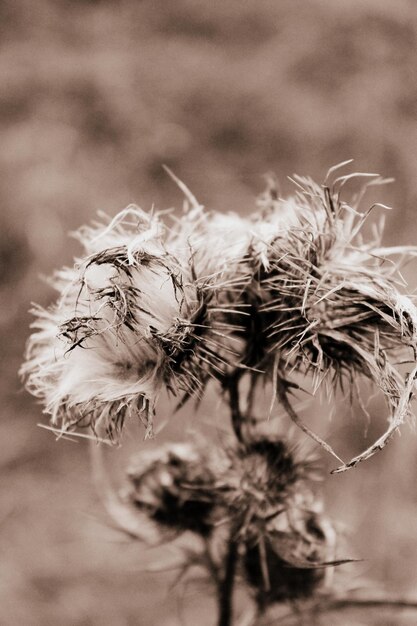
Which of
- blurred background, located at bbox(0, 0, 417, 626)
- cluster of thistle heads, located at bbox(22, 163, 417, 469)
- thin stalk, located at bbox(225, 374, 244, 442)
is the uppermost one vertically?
blurred background, located at bbox(0, 0, 417, 626)

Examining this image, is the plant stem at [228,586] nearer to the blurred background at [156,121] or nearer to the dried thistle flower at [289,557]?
the dried thistle flower at [289,557]

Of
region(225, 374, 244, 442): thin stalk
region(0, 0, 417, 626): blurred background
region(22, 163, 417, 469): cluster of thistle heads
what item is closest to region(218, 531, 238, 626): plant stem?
region(225, 374, 244, 442): thin stalk

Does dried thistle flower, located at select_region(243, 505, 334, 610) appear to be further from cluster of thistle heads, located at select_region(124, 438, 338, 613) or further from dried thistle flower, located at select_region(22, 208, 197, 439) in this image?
dried thistle flower, located at select_region(22, 208, 197, 439)

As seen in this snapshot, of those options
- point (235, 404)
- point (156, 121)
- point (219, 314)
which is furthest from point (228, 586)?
point (156, 121)

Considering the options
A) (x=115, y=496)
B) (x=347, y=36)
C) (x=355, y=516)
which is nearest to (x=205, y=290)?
(x=115, y=496)

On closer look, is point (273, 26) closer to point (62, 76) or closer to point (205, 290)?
point (62, 76)

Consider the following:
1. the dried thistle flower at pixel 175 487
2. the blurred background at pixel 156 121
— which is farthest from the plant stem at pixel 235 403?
the blurred background at pixel 156 121

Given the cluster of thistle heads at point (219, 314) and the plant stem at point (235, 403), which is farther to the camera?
the plant stem at point (235, 403)
